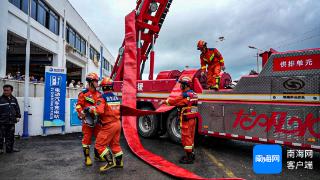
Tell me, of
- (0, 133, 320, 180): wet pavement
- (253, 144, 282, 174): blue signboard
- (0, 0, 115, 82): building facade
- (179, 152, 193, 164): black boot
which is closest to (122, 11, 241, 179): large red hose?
(0, 133, 320, 180): wet pavement

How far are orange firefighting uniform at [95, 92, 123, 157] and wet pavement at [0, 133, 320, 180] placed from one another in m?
0.47

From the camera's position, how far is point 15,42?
19.4 meters

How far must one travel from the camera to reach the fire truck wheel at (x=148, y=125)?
884 cm

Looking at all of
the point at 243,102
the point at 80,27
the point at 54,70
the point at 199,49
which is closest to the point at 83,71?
the point at 80,27

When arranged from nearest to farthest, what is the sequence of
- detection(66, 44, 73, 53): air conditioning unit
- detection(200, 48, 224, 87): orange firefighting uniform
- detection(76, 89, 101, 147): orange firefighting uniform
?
detection(76, 89, 101, 147): orange firefighting uniform → detection(200, 48, 224, 87): orange firefighting uniform → detection(66, 44, 73, 53): air conditioning unit

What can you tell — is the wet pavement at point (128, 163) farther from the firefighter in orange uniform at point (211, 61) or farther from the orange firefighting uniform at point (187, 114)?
the firefighter in orange uniform at point (211, 61)

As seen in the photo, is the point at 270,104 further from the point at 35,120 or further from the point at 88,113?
the point at 35,120

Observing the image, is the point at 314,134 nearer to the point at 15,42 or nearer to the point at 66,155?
the point at 66,155

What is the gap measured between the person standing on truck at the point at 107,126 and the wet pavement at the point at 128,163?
26 centimetres

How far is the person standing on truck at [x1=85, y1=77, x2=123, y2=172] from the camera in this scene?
5.29 meters

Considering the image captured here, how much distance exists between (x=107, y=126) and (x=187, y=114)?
71.1 inches

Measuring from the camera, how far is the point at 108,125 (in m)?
5.41

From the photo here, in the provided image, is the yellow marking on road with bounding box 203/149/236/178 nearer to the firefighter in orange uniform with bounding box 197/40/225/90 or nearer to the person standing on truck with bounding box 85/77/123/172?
the person standing on truck with bounding box 85/77/123/172

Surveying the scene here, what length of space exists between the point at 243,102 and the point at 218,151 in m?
1.67
